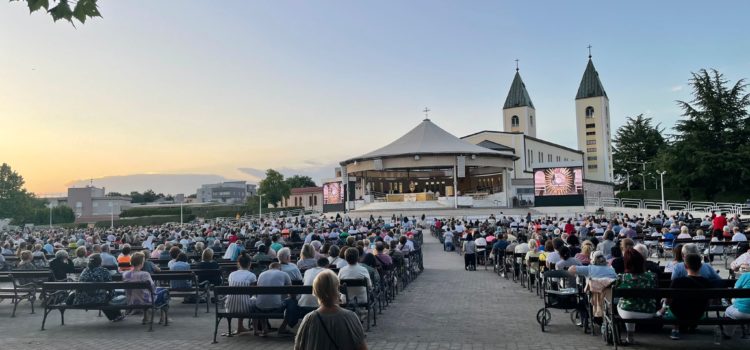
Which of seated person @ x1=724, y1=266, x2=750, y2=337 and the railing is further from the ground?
the railing

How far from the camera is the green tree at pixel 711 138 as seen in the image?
147ft

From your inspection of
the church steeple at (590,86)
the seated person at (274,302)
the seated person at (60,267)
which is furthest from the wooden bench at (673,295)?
the church steeple at (590,86)

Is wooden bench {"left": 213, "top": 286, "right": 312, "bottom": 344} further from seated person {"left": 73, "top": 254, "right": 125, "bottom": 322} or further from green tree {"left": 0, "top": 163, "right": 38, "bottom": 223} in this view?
green tree {"left": 0, "top": 163, "right": 38, "bottom": 223}

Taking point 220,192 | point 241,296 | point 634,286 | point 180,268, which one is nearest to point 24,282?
point 180,268

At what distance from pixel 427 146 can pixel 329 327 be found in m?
48.0

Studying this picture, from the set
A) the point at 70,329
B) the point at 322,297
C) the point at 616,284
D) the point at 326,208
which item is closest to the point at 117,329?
the point at 70,329

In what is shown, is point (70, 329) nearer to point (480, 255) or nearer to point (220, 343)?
point (220, 343)

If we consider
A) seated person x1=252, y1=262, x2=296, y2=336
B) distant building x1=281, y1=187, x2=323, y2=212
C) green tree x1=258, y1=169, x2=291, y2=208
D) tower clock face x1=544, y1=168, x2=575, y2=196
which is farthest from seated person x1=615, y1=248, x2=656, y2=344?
distant building x1=281, y1=187, x2=323, y2=212

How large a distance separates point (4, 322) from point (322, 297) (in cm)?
724

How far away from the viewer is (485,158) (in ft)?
165

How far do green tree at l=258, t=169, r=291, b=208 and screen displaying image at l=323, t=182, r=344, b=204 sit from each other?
115 feet

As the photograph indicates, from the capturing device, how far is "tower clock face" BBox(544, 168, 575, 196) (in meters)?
39.5

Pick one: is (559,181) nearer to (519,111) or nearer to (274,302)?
(274,302)

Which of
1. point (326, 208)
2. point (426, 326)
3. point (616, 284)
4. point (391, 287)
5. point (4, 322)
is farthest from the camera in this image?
point (326, 208)
